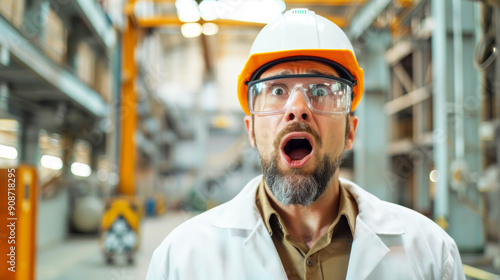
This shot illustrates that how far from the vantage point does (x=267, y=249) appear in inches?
56.6

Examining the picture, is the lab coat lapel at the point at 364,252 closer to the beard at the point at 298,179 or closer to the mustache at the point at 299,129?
the beard at the point at 298,179

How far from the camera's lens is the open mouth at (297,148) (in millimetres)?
1477

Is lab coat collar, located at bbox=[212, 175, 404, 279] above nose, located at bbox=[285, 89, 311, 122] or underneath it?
underneath

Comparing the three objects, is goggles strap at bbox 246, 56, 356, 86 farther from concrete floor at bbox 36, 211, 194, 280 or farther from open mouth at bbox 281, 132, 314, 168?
concrete floor at bbox 36, 211, 194, 280

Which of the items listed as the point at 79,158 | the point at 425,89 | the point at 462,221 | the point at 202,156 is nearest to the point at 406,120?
the point at 425,89

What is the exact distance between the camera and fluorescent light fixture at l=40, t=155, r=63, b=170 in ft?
24.5

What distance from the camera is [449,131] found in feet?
18.5

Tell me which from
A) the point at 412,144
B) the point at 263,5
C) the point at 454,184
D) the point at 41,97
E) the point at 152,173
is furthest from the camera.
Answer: the point at 152,173

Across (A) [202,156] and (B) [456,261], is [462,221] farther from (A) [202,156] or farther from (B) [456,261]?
(A) [202,156]

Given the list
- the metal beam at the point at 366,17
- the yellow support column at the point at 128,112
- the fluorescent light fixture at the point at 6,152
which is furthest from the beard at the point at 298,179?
the yellow support column at the point at 128,112

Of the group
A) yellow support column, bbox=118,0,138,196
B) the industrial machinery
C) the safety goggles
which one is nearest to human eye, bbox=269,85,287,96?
the safety goggles

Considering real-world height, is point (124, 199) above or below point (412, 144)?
below

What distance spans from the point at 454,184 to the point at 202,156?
10.9 m

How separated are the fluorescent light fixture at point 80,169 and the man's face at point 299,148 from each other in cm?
915
